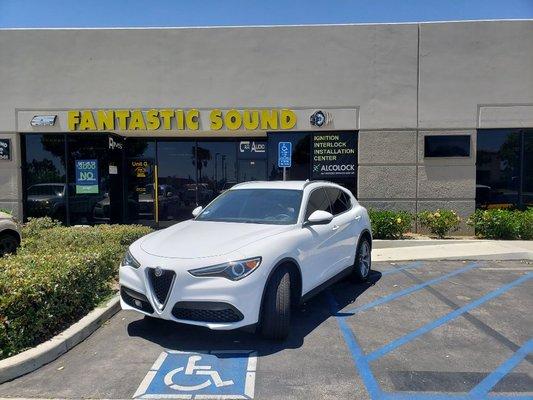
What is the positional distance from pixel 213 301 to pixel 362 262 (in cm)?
341

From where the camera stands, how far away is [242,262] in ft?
12.8

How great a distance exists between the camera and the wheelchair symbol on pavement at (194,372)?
3.40 m

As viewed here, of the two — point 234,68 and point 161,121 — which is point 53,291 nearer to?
point 161,121

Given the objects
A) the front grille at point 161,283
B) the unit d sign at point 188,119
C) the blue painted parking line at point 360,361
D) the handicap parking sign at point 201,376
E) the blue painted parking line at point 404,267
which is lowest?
the blue painted parking line at point 404,267

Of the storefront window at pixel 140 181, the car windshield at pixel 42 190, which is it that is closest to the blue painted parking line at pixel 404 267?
the storefront window at pixel 140 181

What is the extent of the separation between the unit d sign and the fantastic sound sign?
1.00 meters

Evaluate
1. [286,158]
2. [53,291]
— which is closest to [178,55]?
[286,158]

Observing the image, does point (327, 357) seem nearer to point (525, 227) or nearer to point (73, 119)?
point (525, 227)

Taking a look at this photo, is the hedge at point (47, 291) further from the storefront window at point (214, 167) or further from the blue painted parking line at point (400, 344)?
the storefront window at point (214, 167)

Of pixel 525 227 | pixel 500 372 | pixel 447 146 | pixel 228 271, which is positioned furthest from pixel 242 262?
pixel 447 146

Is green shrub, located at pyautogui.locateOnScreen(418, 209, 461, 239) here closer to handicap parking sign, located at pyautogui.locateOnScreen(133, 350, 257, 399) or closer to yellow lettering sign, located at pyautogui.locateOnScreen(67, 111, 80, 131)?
handicap parking sign, located at pyautogui.locateOnScreen(133, 350, 257, 399)

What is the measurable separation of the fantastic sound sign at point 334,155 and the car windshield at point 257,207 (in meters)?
6.32

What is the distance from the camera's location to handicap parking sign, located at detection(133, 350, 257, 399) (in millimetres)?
3307

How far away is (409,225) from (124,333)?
8106mm
